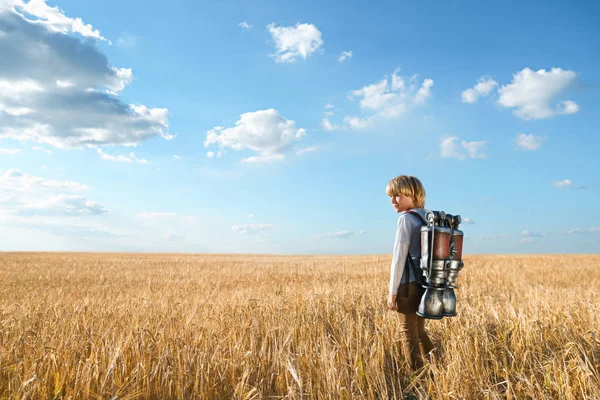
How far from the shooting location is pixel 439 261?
334 cm

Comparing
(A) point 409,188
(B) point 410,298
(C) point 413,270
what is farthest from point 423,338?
(A) point 409,188

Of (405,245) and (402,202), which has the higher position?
(402,202)

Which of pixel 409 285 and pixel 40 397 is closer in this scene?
pixel 40 397

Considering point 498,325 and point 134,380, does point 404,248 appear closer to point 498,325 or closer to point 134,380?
point 498,325

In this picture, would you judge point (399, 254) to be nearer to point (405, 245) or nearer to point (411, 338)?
point (405, 245)

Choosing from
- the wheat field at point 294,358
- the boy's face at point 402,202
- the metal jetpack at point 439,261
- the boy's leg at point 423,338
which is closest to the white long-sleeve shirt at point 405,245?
the boy's face at point 402,202

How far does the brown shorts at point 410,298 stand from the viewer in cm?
380

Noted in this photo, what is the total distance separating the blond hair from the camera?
3971mm

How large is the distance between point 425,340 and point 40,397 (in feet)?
11.4

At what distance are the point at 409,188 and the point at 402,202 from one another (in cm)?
16

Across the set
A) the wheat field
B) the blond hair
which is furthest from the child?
the wheat field

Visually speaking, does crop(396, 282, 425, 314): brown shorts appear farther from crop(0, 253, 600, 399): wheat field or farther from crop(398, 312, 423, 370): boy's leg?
crop(0, 253, 600, 399): wheat field

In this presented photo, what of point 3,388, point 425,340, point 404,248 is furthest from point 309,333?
point 3,388

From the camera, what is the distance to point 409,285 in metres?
3.81
